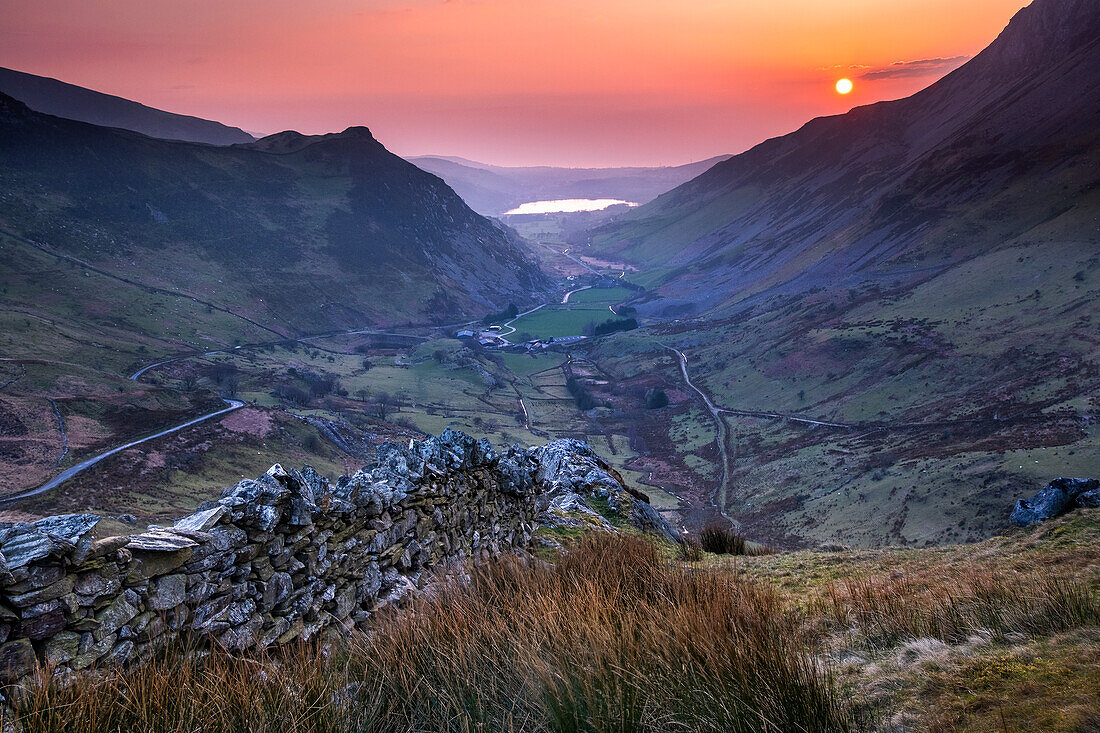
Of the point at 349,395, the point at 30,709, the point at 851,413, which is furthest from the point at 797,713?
the point at 349,395

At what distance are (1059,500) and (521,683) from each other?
44.9 ft

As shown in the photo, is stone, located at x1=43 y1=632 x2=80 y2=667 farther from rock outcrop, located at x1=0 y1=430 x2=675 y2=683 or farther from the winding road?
the winding road

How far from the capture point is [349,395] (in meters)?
80.5

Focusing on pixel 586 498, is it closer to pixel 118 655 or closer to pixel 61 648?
pixel 118 655

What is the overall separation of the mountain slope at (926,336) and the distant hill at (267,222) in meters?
57.7

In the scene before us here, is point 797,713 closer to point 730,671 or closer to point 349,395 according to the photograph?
point 730,671

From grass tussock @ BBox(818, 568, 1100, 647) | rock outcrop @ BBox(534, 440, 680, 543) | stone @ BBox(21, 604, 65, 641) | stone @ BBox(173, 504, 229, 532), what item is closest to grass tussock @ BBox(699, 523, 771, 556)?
rock outcrop @ BBox(534, 440, 680, 543)

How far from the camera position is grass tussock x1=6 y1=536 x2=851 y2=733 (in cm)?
366

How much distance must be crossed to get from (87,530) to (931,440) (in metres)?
61.6

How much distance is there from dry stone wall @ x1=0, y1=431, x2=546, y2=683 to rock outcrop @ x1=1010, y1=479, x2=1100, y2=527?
37.4ft

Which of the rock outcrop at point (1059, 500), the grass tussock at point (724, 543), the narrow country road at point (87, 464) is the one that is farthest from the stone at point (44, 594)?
the narrow country road at point (87, 464)

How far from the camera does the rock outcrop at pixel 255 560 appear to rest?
429 centimetres

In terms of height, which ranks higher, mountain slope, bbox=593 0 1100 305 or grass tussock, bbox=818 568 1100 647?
mountain slope, bbox=593 0 1100 305

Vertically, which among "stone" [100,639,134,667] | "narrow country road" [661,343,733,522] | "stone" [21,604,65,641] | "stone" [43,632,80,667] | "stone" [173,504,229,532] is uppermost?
"stone" [173,504,229,532]
